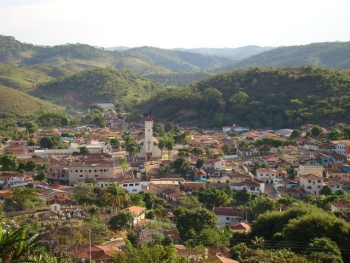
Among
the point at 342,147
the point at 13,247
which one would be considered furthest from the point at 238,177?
the point at 13,247

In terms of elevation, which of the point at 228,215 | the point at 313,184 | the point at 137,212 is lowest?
the point at 228,215

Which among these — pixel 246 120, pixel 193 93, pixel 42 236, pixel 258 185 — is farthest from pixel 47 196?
pixel 193 93

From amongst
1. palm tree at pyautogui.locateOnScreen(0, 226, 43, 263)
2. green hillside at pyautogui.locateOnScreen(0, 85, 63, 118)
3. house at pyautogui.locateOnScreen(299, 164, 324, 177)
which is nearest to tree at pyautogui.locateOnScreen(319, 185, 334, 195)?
house at pyautogui.locateOnScreen(299, 164, 324, 177)

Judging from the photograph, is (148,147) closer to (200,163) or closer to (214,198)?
(200,163)

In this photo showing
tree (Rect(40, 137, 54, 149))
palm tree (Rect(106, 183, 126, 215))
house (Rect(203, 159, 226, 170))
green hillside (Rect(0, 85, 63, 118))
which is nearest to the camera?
palm tree (Rect(106, 183, 126, 215))

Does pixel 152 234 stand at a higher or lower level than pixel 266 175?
higher

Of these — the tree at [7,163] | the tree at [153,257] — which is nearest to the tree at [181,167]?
the tree at [7,163]

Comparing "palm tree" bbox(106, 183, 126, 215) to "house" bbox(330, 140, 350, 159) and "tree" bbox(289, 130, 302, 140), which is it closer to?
"house" bbox(330, 140, 350, 159)

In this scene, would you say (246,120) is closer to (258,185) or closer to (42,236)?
(258,185)
